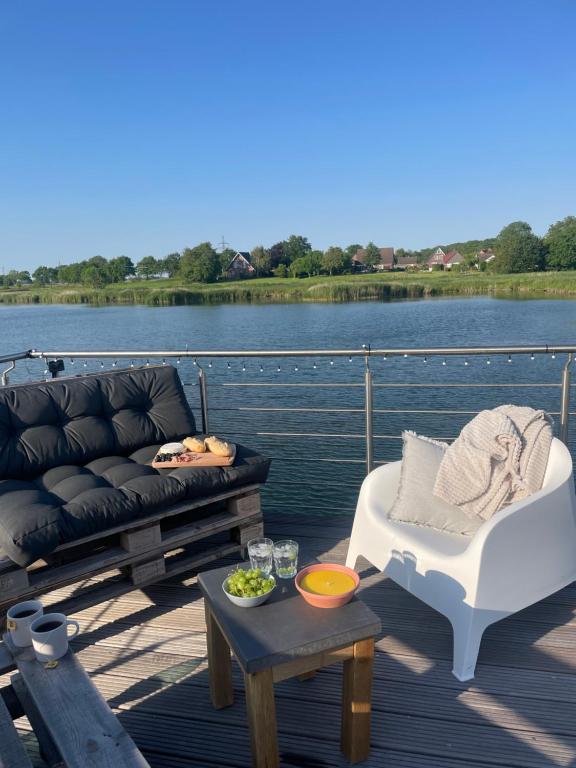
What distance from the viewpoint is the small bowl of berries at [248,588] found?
152cm

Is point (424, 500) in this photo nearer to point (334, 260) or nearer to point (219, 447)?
point (219, 447)

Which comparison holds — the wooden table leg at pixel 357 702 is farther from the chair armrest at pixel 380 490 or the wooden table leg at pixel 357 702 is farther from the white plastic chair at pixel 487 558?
the chair armrest at pixel 380 490

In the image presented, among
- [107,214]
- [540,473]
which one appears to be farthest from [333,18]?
[107,214]

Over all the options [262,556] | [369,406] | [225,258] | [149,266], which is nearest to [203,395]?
[369,406]

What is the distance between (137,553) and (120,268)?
5098 centimetres

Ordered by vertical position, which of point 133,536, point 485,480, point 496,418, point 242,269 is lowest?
point 133,536

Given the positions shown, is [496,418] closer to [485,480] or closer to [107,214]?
[485,480]

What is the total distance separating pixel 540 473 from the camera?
221 cm

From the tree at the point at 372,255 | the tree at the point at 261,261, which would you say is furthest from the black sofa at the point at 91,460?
the tree at the point at 372,255

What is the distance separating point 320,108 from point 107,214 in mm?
13791

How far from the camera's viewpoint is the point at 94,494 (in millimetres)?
2271

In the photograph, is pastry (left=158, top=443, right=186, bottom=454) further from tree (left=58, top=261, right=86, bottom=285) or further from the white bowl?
tree (left=58, top=261, right=86, bottom=285)

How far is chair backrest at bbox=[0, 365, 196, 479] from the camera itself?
108 inches

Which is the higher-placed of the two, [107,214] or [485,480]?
[107,214]
